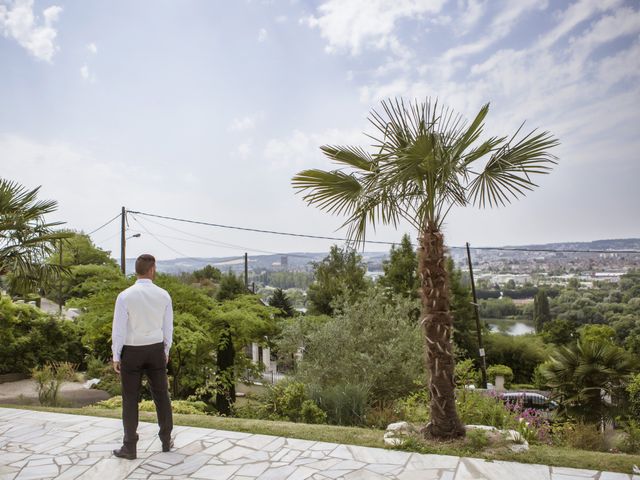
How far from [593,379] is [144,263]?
7.81 metres

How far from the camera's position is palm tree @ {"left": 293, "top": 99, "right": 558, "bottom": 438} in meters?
4.71

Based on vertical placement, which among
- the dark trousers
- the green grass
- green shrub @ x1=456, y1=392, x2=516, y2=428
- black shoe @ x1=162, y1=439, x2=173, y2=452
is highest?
the dark trousers

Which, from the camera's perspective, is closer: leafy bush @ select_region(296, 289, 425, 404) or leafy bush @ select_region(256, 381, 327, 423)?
leafy bush @ select_region(256, 381, 327, 423)

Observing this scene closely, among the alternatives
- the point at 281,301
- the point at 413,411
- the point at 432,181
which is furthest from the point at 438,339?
the point at 281,301

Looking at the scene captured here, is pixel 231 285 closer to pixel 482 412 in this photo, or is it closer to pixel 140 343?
pixel 482 412

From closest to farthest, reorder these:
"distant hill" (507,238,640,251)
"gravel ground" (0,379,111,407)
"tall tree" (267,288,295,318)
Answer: "gravel ground" (0,379,111,407)
"distant hill" (507,238,640,251)
"tall tree" (267,288,295,318)

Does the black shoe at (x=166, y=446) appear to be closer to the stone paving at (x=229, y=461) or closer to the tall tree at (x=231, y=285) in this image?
the stone paving at (x=229, y=461)

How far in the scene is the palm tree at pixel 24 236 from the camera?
8.28 meters

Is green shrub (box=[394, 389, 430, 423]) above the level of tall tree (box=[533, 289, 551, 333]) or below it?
above

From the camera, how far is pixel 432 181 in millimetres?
4922

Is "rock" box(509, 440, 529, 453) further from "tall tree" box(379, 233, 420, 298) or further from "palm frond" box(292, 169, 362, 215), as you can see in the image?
"tall tree" box(379, 233, 420, 298)

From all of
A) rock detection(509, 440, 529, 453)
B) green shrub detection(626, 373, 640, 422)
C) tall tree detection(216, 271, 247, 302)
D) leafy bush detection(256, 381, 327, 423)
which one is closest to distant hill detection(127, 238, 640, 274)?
tall tree detection(216, 271, 247, 302)

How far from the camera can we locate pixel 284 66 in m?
14.3

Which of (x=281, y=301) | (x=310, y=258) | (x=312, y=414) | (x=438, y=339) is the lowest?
(x=312, y=414)
